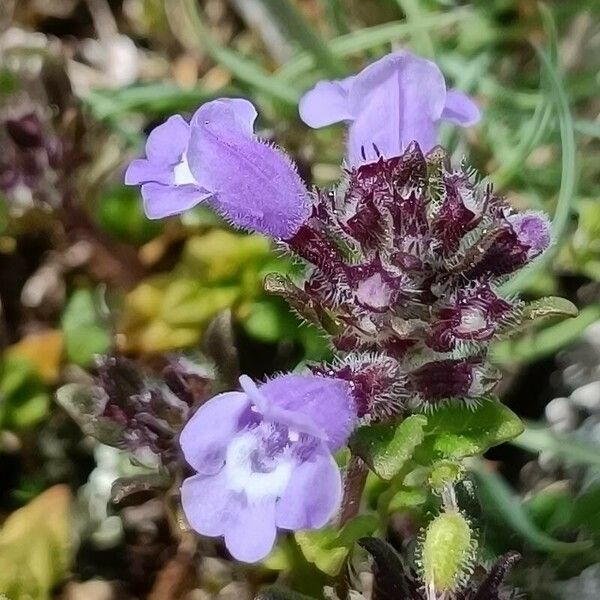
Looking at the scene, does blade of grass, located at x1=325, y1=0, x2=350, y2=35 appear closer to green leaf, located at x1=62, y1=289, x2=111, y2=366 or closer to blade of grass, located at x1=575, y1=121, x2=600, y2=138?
blade of grass, located at x1=575, y1=121, x2=600, y2=138

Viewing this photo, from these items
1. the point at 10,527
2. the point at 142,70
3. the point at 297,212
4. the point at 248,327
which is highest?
the point at 297,212

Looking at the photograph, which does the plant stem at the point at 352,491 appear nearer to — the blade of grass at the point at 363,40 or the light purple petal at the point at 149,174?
the light purple petal at the point at 149,174

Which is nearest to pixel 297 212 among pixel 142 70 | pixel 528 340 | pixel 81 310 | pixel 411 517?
pixel 411 517

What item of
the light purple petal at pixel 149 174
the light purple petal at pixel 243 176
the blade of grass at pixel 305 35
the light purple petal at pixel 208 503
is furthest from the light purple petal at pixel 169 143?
the blade of grass at pixel 305 35

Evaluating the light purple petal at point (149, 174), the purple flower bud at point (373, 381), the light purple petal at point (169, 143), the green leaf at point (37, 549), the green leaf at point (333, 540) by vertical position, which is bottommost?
the green leaf at point (37, 549)

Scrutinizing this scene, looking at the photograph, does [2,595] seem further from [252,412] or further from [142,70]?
[142,70]

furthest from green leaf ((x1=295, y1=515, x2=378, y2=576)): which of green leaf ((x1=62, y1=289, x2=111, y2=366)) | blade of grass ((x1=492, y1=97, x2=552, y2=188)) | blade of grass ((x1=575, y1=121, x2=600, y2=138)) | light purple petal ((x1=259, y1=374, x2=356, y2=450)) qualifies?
blade of grass ((x1=575, y1=121, x2=600, y2=138))
